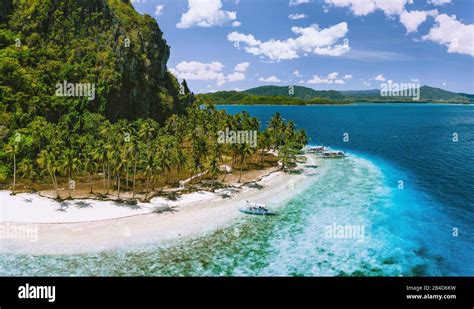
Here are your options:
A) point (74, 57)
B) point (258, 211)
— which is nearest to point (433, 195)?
point (258, 211)

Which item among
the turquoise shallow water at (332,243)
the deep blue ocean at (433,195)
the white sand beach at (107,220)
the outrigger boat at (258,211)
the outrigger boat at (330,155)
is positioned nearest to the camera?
the turquoise shallow water at (332,243)

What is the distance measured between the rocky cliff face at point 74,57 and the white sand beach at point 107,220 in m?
42.8

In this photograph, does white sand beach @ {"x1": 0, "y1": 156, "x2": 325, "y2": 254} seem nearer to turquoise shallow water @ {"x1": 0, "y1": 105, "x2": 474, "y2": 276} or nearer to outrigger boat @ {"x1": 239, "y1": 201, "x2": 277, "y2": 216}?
outrigger boat @ {"x1": 239, "y1": 201, "x2": 277, "y2": 216}

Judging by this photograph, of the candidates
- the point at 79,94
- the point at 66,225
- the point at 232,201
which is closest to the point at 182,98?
the point at 79,94

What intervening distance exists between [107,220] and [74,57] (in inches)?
3157

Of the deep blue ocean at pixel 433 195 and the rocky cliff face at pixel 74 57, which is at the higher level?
the rocky cliff face at pixel 74 57

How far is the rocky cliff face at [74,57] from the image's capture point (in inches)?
3954

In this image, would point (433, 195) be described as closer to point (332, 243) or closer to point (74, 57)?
point (332, 243)

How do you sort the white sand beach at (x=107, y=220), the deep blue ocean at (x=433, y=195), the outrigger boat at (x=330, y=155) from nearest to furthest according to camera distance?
1. the white sand beach at (x=107, y=220)
2. the deep blue ocean at (x=433, y=195)
3. the outrigger boat at (x=330, y=155)

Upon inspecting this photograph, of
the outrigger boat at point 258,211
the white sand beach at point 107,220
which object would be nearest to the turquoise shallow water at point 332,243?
the outrigger boat at point 258,211

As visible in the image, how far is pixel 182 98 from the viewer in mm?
190000

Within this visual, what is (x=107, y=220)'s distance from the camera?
5831cm

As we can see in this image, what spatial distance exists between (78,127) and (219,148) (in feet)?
155

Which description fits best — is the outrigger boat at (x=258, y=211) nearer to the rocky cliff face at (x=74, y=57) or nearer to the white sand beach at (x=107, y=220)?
the white sand beach at (x=107, y=220)
